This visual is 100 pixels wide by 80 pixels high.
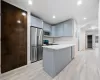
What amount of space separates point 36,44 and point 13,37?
145cm

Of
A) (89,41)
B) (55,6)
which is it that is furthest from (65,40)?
(89,41)

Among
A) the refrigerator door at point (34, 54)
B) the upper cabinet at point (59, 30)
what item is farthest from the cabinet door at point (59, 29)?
the refrigerator door at point (34, 54)

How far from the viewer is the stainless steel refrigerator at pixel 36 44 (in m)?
3.96

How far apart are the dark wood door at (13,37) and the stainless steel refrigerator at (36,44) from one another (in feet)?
1.66

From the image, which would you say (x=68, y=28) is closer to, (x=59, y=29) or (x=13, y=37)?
(x=59, y=29)

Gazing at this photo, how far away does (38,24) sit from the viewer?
14.3 ft

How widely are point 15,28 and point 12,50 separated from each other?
832mm

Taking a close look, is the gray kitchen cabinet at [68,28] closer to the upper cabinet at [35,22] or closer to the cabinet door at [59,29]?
the cabinet door at [59,29]

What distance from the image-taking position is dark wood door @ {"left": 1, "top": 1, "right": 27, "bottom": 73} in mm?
2592

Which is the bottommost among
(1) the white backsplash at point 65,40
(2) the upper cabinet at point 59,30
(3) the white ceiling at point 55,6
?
(1) the white backsplash at point 65,40

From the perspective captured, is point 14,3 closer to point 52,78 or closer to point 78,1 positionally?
point 78,1

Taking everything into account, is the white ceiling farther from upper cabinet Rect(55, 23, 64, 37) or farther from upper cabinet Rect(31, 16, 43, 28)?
upper cabinet Rect(55, 23, 64, 37)

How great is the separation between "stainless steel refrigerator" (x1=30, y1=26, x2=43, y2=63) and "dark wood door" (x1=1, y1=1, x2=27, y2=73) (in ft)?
1.66

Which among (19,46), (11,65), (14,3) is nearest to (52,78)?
(11,65)
